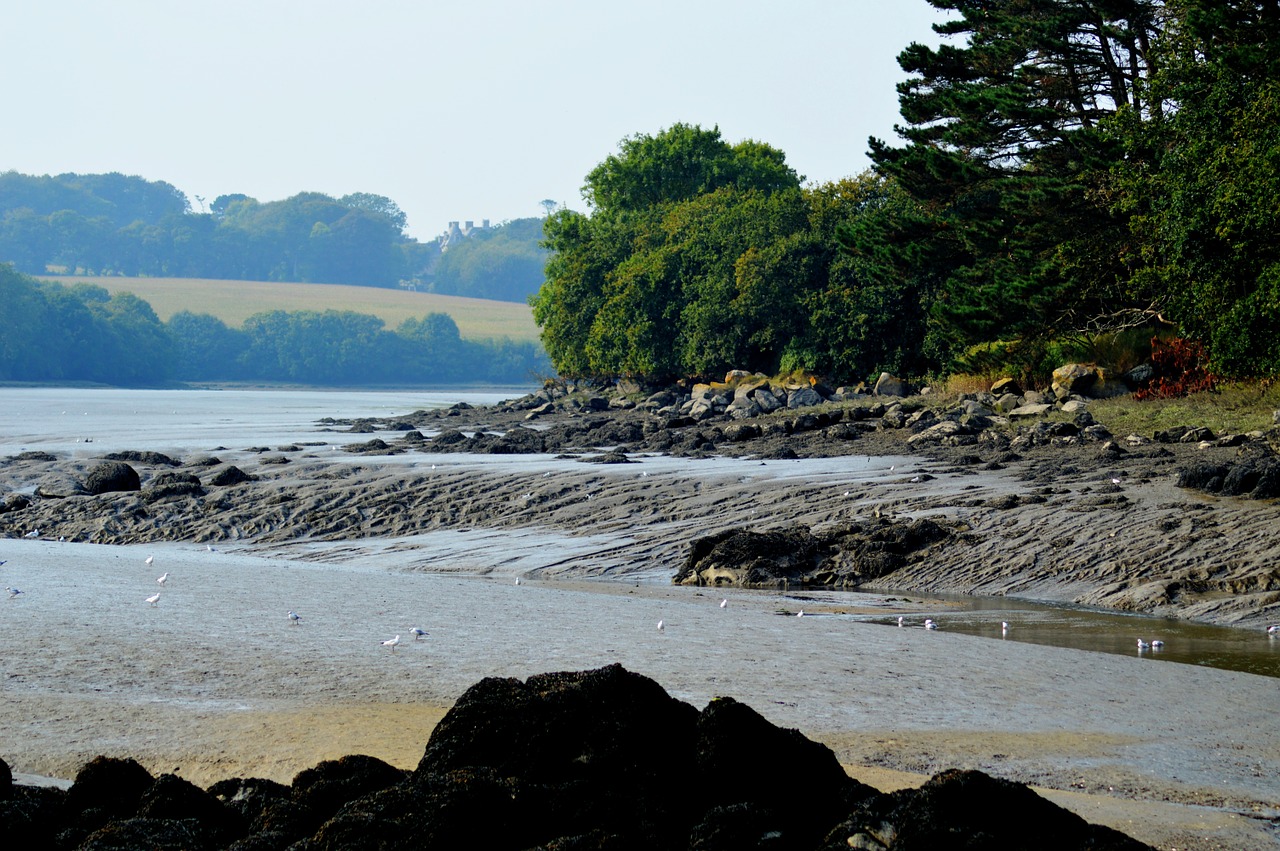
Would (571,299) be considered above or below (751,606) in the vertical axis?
above

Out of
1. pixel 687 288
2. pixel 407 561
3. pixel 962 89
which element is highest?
pixel 962 89

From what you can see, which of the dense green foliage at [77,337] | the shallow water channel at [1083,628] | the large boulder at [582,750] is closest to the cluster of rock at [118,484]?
the shallow water channel at [1083,628]

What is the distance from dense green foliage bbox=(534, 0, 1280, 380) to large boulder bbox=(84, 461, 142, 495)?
20918 mm

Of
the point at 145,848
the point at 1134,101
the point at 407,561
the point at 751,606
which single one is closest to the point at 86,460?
the point at 407,561

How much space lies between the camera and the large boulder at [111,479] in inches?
921

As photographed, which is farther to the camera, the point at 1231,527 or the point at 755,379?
the point at 755,379

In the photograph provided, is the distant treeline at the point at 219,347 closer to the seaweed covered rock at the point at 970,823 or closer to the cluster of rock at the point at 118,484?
the cluster of rock at the point at 118,484

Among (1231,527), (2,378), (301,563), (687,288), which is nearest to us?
(1231,527)

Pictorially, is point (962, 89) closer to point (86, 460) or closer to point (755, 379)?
point (755, 379)

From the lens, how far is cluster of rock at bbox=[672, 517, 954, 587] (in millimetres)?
15047

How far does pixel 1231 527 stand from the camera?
13.8 meters

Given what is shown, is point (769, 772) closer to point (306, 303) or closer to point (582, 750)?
point (582, 750)

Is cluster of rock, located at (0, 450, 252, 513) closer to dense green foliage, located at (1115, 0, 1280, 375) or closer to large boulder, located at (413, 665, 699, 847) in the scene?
large boulder, located at (413, 665, 699, 847)

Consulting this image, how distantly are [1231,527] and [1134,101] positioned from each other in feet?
83.0
